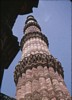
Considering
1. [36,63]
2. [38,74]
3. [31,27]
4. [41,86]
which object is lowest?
[41,86]

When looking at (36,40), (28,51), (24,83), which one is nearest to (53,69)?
(24,83)

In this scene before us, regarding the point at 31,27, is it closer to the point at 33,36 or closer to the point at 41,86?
the point at 33,36

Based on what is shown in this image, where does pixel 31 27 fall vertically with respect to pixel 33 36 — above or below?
above

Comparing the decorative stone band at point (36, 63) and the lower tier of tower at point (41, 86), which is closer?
the lower tier of tower at point (41, 86)

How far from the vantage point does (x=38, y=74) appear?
21281mm

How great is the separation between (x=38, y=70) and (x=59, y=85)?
10.1ft

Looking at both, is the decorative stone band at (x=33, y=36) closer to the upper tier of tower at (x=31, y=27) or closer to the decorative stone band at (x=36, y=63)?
the upper tier of tower at (x=31, y=27)

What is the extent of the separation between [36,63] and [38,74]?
199 cm

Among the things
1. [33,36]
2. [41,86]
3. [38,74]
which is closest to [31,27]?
[33,36]

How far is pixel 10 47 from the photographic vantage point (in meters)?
7.81

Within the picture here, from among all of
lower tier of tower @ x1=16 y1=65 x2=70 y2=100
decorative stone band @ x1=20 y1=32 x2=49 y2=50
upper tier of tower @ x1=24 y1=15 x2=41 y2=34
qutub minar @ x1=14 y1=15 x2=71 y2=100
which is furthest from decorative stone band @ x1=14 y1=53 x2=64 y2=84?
upper tier of tower @ x1=24 y1=15 x2=41 y2=34

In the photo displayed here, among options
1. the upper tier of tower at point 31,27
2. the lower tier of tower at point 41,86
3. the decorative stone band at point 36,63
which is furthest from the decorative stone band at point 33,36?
the lower tier of tower at point 41,86

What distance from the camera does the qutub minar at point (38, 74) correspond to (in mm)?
18228

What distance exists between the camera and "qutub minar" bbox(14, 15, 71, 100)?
18.2 meters
